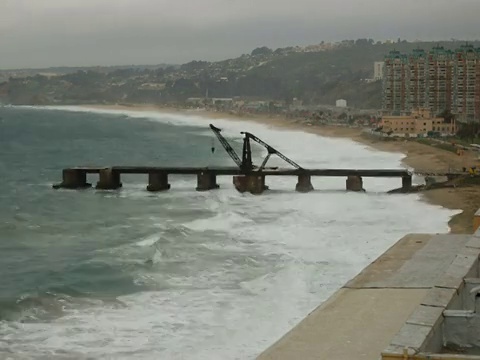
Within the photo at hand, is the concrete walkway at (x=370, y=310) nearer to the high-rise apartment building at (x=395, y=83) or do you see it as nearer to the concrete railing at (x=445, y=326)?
the concrete railing at (x=445, y=326)

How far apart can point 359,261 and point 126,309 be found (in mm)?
8026

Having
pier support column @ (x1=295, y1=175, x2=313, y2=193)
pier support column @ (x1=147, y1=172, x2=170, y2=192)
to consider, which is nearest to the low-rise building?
pier support column @ (x1=295, y1=175, x2=313, y2=193)

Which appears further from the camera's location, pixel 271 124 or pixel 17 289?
pixel 271 124

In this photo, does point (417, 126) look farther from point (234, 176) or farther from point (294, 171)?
point (294, 171)

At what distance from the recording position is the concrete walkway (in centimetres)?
1527

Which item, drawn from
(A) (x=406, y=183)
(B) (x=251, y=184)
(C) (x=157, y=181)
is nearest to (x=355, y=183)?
(A) (x=406, y=183)

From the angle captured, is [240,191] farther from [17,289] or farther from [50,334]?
[50,334]

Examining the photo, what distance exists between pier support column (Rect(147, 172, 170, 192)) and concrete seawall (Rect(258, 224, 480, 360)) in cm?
2829

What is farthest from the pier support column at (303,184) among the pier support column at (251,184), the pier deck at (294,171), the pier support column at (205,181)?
the pier support column at (205,181)

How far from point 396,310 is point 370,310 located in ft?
1.68

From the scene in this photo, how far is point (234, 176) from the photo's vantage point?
5291 centimetres

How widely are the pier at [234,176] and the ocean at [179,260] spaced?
0.80 metres

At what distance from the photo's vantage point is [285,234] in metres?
33.8

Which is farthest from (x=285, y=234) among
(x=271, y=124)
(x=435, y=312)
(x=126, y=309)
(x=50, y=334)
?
(x=271, y=124)
